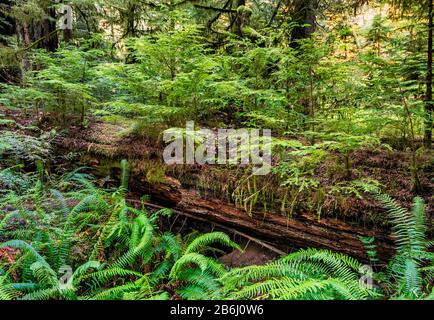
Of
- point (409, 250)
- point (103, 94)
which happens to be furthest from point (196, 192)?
point (103, 94)

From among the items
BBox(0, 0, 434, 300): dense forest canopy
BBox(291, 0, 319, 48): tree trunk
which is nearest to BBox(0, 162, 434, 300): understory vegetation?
BBox(0, 0, 434, 300): dense forest canopy

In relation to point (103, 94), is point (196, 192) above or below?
below

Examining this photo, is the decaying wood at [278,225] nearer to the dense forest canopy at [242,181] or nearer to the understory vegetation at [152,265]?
the dense forest canopy at [242,181]

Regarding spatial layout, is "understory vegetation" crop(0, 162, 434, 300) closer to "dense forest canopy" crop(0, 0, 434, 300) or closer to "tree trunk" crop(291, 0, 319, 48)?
"dense forest canopy" crop(0, 0, 434, 300)

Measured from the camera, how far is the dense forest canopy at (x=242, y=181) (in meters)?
3.63

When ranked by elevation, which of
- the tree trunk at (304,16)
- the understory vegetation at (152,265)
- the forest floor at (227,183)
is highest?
the tree trunk at (304,16)

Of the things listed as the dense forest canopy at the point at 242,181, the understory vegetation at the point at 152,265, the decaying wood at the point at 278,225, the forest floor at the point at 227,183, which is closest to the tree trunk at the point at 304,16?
the dense forest canopy at the point at 242,181

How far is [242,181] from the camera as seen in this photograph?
4.58m

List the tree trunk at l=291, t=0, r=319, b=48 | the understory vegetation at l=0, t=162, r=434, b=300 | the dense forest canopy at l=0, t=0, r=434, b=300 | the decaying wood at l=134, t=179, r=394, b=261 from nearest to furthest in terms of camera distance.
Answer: the understory vegetation at l=0, t=162, r=434, b=300 < the dense forest canopy at l=0, t=0, r=434, b=300 < the decaying wood at l=134, t=179, r=394, b=261 < the tree trunk at l=291, t=0, r=319, b=48

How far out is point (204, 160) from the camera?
5094 millimetres

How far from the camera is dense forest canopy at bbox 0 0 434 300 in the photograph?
11.9ft

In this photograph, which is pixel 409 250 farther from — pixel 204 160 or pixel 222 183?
pixel 204 160
